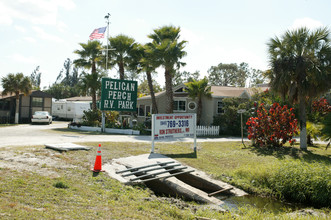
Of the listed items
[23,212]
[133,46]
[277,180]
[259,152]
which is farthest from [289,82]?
[133,46]

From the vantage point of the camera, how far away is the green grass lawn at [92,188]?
4.99 metres

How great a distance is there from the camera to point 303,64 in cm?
1327

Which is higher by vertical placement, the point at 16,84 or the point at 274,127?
the point at 16,84

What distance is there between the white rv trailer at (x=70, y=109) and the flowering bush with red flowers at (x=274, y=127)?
2465 cm

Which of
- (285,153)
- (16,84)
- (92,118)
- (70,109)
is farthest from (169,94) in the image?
(70,109)

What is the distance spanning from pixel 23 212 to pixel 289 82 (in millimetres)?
12682

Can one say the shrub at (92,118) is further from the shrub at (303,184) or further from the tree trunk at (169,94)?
the shrub at (303,184)

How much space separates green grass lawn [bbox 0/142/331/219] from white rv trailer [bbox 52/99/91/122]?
82.1 ft

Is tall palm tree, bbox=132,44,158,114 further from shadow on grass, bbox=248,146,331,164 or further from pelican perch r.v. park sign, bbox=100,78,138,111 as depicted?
shadow on grass, bbox=248,146,331,164

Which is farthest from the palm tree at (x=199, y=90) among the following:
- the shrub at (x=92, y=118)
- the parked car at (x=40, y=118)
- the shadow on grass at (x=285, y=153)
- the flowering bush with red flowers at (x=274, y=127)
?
the parked car at (x=40, y=118)

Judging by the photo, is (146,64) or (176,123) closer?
(176,123)

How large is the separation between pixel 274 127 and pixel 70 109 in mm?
29445

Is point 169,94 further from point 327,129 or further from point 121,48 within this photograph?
point 327,129

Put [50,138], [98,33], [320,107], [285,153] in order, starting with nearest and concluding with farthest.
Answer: [285,153] < [50,138] < [320,107] < [98,33]
